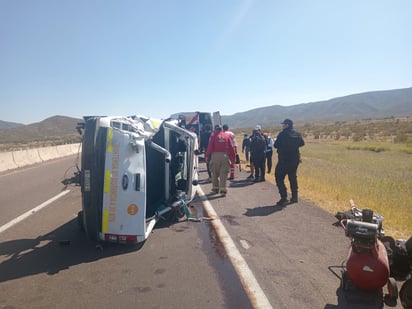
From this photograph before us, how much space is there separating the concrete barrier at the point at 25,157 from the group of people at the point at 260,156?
1435 cm

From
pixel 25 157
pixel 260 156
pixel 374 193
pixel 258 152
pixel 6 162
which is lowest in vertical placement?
pixel 374 193

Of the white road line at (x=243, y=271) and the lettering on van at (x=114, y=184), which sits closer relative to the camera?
the white road line at (x=243, y=271)

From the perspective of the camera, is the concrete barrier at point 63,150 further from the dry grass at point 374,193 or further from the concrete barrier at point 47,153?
the dry grass at point 374,193

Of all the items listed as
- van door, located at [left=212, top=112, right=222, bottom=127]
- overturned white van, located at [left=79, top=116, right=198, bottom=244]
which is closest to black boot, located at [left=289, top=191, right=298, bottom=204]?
overturned white van, located at [left=79, top=116, right=198, bottom=244]

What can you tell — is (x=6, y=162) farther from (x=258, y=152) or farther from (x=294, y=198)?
(x=294, y=198)

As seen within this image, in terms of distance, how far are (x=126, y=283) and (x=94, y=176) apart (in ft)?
5.82

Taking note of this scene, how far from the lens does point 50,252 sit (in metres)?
5.65

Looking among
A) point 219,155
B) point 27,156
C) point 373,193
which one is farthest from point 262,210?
point 27,156

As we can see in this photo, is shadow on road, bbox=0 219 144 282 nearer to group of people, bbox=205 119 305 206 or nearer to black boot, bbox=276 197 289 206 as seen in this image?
black boot, bbox=276 197 289 206

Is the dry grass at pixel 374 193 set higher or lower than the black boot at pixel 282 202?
lower

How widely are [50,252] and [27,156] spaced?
20.4 metres

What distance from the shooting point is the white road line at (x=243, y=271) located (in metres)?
3.90

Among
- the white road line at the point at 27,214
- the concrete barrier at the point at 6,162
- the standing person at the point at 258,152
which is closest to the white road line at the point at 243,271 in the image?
the white road line at the point at 27,214

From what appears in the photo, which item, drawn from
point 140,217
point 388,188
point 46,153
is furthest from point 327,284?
point 46,153
